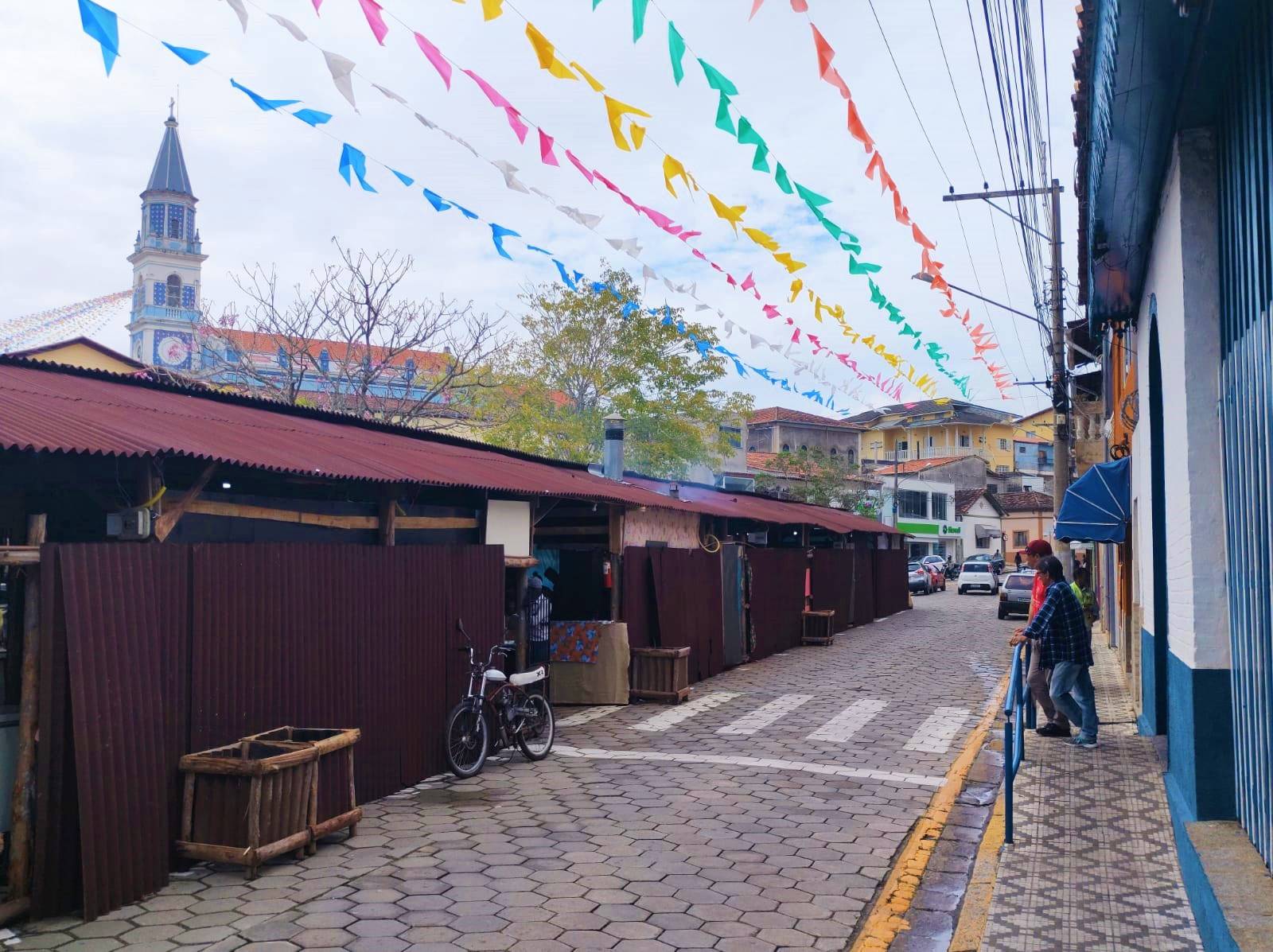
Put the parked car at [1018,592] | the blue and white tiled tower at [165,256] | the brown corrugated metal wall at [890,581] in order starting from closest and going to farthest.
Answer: the parked car at [1018,592], the brown corrugated metal wall at [890,581], the blue and white tiled tower at [165,256]

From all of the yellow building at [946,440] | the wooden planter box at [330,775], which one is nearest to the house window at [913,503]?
the yellow building at [946,440]

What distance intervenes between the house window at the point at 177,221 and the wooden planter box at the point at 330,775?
286 feet

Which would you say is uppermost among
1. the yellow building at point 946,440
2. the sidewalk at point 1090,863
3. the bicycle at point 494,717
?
the yellow building at point 946,440

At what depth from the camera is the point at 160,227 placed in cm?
8431

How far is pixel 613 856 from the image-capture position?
7059 mm

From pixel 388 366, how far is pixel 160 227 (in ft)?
206

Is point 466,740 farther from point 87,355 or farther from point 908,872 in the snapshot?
point 87,355

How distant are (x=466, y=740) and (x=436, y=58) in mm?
6084

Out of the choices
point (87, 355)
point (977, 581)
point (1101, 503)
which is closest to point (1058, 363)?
point (1101, 503)

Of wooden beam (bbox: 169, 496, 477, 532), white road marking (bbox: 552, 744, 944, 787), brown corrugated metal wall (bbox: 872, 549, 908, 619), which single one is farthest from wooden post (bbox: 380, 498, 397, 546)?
brown corrugated metal wall (bbox: 872, 549, 908, 619)

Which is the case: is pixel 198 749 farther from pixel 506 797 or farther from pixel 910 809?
pixel 910 809

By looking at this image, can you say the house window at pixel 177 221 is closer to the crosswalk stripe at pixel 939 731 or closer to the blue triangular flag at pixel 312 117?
the crosswalk stripe at pixel 939 731

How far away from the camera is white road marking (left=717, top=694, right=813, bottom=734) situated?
12.1 meters

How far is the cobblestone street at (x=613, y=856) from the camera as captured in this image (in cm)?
563
